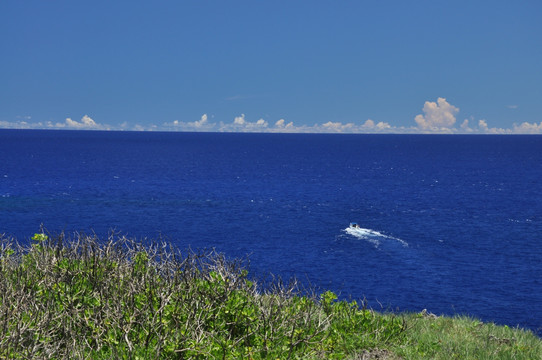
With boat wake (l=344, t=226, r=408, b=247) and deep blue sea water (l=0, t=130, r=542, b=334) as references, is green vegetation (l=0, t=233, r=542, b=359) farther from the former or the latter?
boat wake (l=344, t=226, r=408, b=247)

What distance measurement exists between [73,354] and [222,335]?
3569 mm

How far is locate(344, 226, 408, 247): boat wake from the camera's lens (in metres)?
69.9

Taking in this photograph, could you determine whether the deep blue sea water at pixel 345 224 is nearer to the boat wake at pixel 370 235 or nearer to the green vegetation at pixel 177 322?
the boat wake at pixel 370 235

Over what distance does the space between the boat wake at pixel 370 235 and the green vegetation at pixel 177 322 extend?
54.3 meters

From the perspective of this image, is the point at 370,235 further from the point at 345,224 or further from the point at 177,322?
the point at 177,322

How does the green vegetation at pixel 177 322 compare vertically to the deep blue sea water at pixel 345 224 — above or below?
above

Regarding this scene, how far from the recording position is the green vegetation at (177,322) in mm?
11555

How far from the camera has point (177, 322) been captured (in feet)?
40.6

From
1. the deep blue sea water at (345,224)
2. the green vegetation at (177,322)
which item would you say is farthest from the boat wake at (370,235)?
the green vegetation at (177,322)

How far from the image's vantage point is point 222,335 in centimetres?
1302

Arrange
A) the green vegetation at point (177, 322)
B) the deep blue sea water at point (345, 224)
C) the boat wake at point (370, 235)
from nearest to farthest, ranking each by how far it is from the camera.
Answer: the green vegetation at point (177, 322) → the deep blue sea water at point (345, 224) → the boat wake at point (370, 235)

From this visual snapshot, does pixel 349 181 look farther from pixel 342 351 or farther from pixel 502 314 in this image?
pixel 342 351

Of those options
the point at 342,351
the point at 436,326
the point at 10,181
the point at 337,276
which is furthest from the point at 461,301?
the point at 10,181

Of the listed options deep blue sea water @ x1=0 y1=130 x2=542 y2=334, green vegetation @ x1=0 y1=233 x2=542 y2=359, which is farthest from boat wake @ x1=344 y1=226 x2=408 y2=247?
green vegetation @ x1=0 y1=233 x2=542 y2=359
